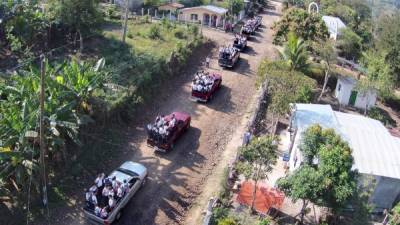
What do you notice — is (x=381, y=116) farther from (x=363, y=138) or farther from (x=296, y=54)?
(x=363, y=138)

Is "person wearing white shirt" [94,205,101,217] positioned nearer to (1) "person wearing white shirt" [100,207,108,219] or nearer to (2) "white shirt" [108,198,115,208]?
(1) "person wearing white shirt" [100,207,108,219]

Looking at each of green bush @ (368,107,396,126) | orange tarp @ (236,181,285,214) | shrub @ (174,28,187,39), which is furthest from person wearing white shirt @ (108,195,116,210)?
shrub @ (174,28,187,39)

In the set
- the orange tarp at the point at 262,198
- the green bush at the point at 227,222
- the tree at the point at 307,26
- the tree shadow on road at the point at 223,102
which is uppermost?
the tree at the point at 307,26

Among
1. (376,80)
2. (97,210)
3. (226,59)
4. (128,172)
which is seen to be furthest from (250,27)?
(97,210)

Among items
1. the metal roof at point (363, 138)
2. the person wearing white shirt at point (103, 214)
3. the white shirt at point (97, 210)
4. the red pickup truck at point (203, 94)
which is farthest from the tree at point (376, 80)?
the white shirt at point (97, 210)

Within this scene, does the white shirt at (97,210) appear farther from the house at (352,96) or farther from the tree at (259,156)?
the house at (352,96)

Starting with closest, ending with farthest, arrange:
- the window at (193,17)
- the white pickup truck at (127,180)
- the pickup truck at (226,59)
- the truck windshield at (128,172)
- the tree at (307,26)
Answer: the white pickup truck at (127,180)
the truck windshield at (128,172)
the pickup truck at (226,59)
the tree at (307,26)
the window at (193,17)

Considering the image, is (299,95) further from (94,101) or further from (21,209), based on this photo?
(21,209)
